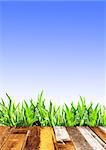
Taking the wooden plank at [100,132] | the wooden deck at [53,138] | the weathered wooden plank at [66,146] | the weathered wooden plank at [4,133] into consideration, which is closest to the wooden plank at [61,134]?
the wooden deck at [53,138]

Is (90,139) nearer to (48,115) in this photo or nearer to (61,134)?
(61,134)

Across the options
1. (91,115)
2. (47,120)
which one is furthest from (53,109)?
(91,115)

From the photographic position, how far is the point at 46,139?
2908mm

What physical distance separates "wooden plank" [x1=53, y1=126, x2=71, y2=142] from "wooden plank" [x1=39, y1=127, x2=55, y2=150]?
5cm

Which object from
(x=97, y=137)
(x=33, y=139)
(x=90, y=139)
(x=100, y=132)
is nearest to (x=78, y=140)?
(x=90, y=139)

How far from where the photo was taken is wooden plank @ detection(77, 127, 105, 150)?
2641 mm

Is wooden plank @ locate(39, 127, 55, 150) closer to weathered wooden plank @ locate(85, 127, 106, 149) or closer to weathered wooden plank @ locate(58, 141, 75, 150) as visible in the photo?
weathered wooden plank @ locate(58, 141, 75, 150)

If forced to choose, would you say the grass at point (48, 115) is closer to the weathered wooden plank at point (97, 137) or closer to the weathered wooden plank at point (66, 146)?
the weathered wooden plank at point (97, 137)

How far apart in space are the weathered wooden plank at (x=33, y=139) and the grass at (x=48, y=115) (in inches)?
17.9

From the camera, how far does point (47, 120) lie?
12.8ft

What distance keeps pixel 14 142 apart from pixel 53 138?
34cm

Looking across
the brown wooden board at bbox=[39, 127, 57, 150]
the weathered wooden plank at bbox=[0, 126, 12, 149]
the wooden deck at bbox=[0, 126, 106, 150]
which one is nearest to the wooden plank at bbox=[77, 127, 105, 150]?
Answer: the wooden deck at bbox=[0, 126, 106, 150]

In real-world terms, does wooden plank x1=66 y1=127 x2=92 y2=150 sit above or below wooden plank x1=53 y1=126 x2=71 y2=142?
below

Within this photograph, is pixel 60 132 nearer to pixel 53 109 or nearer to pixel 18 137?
pixel 18 137
